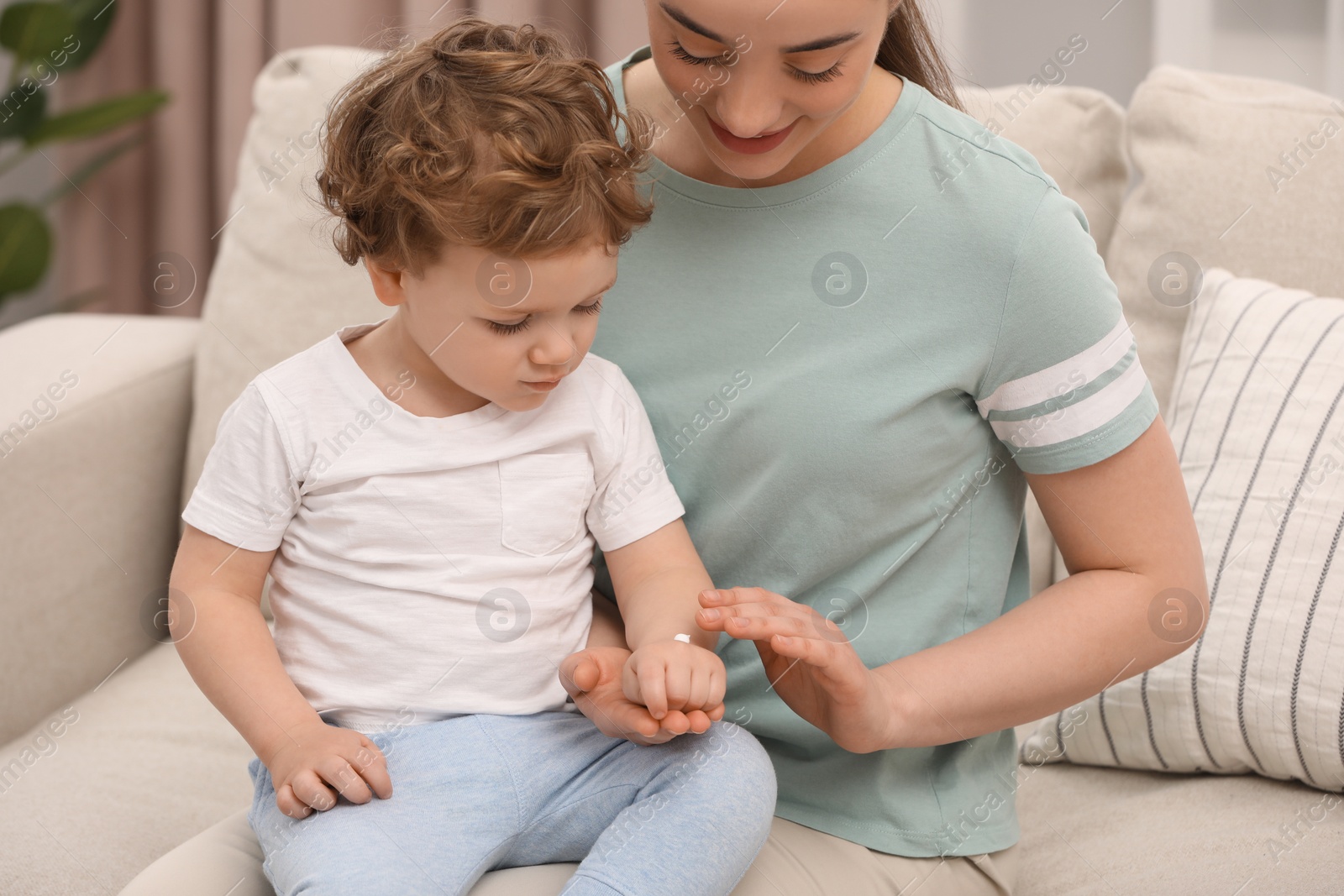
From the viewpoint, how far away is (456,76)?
34.1 inches

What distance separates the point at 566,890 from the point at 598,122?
547 mm

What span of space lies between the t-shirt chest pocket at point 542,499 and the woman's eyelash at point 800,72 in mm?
311

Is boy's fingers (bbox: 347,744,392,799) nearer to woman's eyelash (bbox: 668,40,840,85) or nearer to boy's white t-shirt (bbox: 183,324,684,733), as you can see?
boy's white t-shirt (bbox: 183,324,684,733)

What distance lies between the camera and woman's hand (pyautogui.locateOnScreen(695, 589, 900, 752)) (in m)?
0.77

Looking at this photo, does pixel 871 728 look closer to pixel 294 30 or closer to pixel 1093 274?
pixel 1093 274

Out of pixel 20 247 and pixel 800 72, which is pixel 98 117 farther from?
pixel 800 72

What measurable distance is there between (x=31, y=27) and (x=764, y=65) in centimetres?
208

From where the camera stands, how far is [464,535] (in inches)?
35.0

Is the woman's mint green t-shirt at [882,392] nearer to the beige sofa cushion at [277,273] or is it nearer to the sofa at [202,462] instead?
the sofa at [202,462]

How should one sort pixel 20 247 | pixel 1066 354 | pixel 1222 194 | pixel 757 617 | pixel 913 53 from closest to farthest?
1. pixel 757 617
2. pixel 1066 354
3. pixel 913 53
4. pixel 1222 194
5. pixel 20 247

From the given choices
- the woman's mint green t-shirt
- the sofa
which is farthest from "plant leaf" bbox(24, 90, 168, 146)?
the woman's mint green t-shirt

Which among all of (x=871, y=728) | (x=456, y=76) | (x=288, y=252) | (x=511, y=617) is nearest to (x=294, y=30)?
(x=288, y=252)

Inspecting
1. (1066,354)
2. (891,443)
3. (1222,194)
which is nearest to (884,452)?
(891,443)

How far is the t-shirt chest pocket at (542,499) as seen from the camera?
0.90 m
